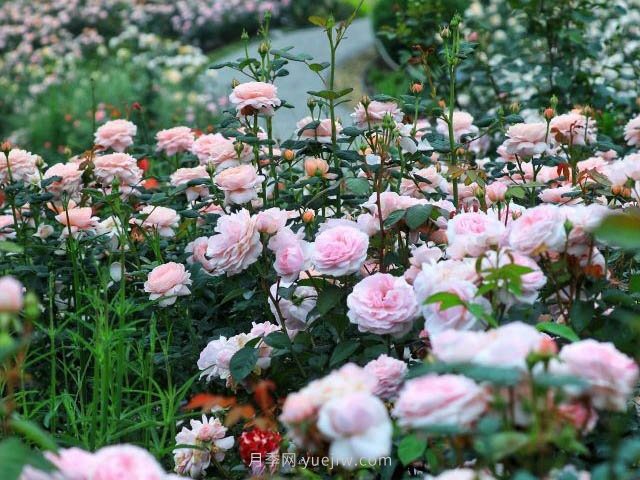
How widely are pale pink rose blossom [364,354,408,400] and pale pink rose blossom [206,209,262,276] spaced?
1.19 ft

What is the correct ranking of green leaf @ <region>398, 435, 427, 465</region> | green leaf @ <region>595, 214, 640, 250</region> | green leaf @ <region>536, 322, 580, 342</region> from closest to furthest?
1. green leaf @ <region>595, 214, 640, 250</region>
2. green leaf @ <region>398, 435, 427, 465</region>
3. green leaf @ <region>536, 322, 580, 342</region>

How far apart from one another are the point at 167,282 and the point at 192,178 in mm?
477

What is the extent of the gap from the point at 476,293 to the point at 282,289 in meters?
0.53

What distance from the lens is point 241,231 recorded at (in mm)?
1781

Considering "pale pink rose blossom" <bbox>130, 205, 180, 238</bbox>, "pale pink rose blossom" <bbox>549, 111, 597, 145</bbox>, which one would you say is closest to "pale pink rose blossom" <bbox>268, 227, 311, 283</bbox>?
"pale pink rose blossom" <bbox>130, 205, 180, 238</bbox>

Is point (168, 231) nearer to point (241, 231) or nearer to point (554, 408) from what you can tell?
point (241, 231)

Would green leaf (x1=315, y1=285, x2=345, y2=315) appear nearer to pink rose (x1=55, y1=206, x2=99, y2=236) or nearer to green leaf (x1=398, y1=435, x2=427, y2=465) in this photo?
green leaf (x1=398, y1=435, x2=427, y2=465)

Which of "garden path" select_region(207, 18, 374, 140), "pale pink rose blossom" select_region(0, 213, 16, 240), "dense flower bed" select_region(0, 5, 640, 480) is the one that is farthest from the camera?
"garden path" select_region(207, 18, 374, 140)

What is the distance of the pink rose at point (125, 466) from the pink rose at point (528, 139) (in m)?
1.40

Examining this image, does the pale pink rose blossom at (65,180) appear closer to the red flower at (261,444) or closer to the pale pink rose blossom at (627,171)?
the red flower at (261,444)

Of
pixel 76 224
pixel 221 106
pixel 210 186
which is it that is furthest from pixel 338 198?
pixel 221 106

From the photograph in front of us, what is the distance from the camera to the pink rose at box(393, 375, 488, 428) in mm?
1076

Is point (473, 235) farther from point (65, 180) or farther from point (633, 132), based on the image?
point (65, 180)

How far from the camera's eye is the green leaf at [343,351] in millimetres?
1721
